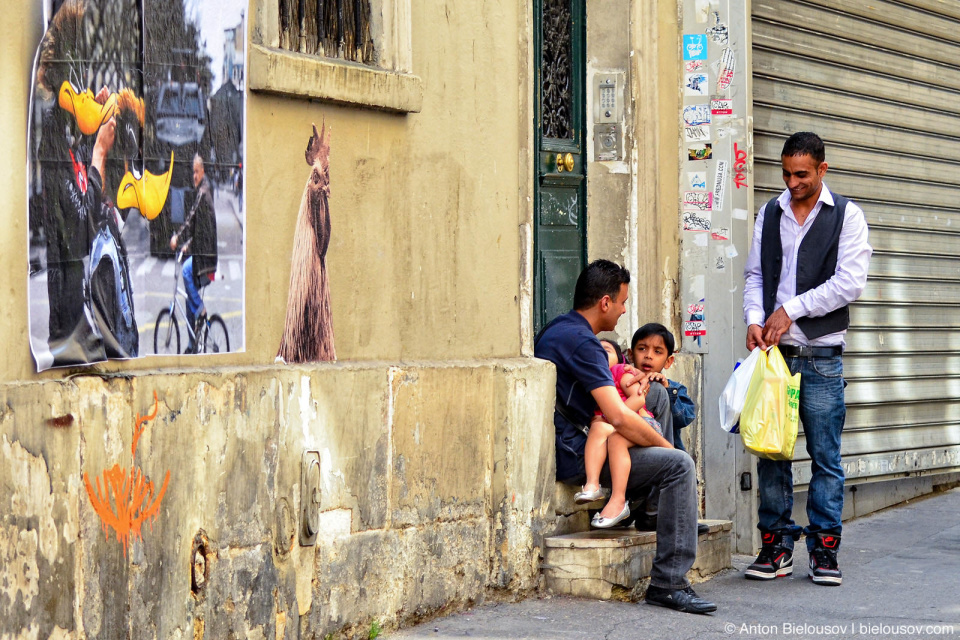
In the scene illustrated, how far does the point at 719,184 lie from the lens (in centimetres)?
664

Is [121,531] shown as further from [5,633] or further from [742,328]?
[742,328]

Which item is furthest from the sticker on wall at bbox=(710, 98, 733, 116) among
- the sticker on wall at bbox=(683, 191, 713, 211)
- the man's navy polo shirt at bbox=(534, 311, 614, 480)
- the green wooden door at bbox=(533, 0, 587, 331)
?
the man's navy polo shirt at bbox=(534, 311, 614, 480)

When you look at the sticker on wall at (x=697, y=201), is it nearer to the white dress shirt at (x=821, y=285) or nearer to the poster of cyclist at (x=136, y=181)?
the white dress shirt at (x=821, y=285)

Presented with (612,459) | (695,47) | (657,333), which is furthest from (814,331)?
(695,47)

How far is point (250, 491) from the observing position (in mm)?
4242

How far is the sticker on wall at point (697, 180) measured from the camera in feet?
21.9

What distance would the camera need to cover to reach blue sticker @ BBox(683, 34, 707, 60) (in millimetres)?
6661

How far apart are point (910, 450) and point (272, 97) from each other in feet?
16.9

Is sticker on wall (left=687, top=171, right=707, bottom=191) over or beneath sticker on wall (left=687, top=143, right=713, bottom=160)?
beneath

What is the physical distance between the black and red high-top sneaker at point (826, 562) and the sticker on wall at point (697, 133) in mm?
2151

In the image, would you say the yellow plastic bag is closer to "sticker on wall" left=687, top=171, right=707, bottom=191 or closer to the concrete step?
the concrete step

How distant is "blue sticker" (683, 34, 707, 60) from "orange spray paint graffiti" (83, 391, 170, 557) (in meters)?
3.83

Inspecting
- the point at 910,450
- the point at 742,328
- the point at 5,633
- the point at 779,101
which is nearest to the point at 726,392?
the point at 742,328

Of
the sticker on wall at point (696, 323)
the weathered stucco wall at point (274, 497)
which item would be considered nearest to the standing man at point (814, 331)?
the sticker on wall at point (696, 323)
